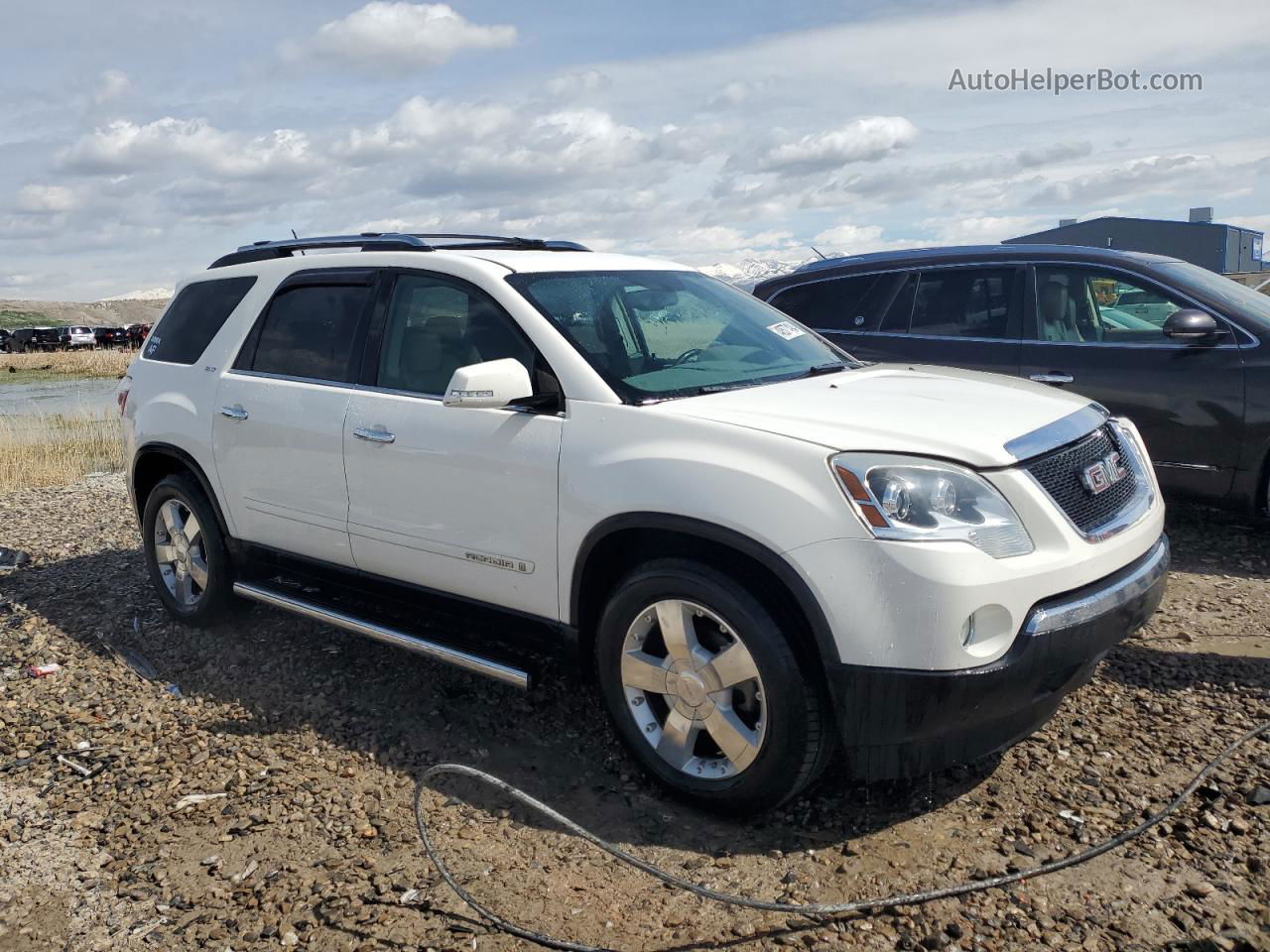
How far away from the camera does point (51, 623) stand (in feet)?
19.5

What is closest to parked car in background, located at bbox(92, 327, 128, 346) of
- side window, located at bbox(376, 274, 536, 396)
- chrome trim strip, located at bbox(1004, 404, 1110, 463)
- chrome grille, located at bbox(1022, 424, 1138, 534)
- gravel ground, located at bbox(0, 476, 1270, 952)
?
gravel ground, located at bbox(0, 476, 1270, 952)

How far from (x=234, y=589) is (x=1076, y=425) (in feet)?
12.6

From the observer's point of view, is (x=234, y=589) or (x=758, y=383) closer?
(x=758, y=383)

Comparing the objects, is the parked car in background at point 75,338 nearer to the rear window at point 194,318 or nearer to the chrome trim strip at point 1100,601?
the rear window at point 194,318

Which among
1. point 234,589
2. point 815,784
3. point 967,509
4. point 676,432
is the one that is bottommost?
point 815,784

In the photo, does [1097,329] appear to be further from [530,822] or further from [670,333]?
[530,822]

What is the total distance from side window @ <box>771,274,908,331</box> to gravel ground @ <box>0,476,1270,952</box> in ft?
9.35

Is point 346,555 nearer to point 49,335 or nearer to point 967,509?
point 967,509

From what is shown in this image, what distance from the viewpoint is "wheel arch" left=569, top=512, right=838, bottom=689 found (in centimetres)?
311

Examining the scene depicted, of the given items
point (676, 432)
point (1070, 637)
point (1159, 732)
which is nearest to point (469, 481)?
point (676, 432)

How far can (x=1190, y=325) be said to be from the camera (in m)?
5.96

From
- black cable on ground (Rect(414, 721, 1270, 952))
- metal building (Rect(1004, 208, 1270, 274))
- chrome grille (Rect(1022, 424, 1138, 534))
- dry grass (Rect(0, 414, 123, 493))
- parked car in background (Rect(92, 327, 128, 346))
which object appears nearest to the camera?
black cable on ground (Rect(414, 721, 1270, 952))

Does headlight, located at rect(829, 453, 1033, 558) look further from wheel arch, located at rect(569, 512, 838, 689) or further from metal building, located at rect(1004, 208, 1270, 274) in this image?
metal building, located at rect(1004, 208, 1270, 274)

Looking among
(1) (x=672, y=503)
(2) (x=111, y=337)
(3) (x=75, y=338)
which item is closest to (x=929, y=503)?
(1) (x=672, y=503)
